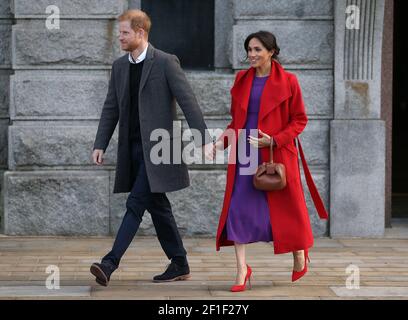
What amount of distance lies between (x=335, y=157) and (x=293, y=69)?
0.88 m

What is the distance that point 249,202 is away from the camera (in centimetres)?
720

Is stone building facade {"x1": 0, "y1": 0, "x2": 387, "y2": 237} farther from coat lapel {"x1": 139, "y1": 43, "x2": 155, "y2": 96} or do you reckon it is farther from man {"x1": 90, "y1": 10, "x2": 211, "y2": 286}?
coat lapel {"x1": 139, "y1": 43, "x2": 155, "y2": 96}

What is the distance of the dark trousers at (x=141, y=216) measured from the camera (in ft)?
23.5

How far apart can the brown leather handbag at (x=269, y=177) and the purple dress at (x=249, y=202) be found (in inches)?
4.5

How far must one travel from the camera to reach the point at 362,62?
9891 millimetres

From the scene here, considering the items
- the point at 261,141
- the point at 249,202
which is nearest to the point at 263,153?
the point at 261,141

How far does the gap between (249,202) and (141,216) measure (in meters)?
0.73

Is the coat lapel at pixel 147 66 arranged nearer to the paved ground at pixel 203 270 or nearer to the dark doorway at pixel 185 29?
the paved ground at pixel 203 270

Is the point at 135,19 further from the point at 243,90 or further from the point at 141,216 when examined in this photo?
the point at 141,216

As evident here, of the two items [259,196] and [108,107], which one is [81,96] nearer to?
[108,107]

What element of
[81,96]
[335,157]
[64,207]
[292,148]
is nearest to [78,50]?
[81,96]

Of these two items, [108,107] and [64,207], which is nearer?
[108,107]

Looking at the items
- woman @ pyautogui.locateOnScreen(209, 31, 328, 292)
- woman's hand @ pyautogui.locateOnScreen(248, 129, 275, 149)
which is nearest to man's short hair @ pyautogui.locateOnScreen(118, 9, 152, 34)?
woman @ pyautogui.locateOnScreen(209, 31, 328, 292)
